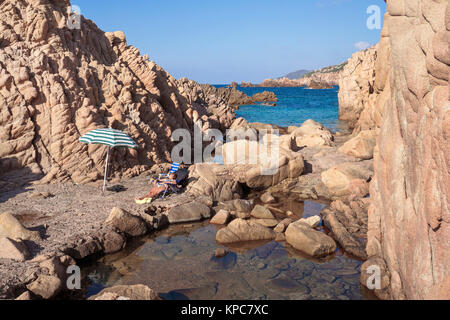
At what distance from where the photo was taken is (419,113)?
5.90 meters

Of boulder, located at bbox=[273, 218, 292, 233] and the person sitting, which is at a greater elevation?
the person sitting

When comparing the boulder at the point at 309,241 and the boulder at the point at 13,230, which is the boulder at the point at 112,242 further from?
the boulder at the point at 309,241

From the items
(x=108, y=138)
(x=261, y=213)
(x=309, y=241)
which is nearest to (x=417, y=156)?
(x=309, y=241)

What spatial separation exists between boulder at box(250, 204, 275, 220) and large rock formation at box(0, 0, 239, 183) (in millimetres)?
6620

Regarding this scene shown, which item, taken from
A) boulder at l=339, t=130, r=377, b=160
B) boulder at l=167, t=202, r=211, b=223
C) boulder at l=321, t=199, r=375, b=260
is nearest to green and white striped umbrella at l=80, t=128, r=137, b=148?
boulder at l=167, t=202, r=211, b=223

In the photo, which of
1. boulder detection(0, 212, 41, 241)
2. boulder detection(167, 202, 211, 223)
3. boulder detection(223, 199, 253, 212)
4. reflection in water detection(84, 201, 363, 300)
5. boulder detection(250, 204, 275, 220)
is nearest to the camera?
reflection in water detection(84, 201, 363, 300)

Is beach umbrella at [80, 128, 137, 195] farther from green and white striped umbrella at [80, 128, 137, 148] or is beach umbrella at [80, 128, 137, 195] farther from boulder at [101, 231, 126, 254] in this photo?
boulder at [101, 231, 126, 254]

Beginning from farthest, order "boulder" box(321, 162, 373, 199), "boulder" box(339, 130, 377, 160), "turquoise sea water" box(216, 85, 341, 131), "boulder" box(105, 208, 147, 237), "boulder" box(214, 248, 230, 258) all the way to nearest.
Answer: "turquoise sea water" box(216, 85, 341, 131)
"boulder" box(339, 130, 377, 160)
"boulder" box(321, 162, 373, 199)
"boulder" box(105, 208, 147, 237)
"boulder" box(214, 248, 230, 258)

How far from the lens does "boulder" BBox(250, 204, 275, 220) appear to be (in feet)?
42.3

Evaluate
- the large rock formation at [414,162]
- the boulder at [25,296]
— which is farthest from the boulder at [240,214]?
Answer: the boulder at [25,296]

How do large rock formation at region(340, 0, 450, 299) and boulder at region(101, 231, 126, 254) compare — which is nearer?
large rock formation at region(340, 0, 450, 299)

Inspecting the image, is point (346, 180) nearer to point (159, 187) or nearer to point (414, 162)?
point (159, 187)

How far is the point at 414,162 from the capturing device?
6.13 metres
